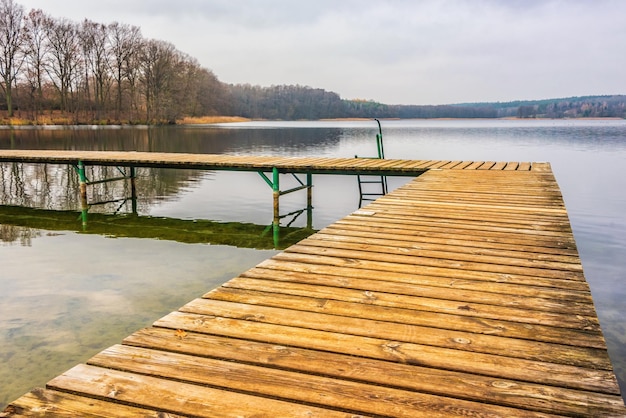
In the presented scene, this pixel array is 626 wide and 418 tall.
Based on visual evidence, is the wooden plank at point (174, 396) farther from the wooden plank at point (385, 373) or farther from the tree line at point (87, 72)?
the tree line at point (87, 72)

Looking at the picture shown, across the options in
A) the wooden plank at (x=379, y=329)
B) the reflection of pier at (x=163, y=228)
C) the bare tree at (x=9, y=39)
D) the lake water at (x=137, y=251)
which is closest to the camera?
the wooden plank at (x=379, y=329)

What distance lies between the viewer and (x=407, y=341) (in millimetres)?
2207

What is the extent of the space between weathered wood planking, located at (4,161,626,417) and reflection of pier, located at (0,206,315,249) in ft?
21.2

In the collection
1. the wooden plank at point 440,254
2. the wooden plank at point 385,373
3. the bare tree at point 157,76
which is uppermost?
the bare tree at point 157,76

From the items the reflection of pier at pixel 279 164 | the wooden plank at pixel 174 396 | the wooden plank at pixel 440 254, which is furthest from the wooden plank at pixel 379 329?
the reflection of pier at pixel 279 164

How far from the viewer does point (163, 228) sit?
11156 mm

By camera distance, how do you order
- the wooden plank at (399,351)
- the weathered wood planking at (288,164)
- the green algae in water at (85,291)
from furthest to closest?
the weathered wood planking at (288,164)
the green algae in water at (85,291)
the wooden plank at (399,351)

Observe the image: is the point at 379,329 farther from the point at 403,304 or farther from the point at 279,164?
the point at 279,164

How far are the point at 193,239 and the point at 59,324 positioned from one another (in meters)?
4.56

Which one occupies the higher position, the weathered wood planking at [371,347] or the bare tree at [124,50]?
the bare tree at [124,50]

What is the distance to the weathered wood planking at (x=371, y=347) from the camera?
169 centimetres

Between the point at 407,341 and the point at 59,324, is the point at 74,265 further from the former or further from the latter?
the point at 407,341

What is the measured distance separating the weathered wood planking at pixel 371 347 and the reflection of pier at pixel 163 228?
6448 mm

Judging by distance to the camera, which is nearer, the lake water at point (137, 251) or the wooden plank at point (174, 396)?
the wooden plank at point (174, 396)
